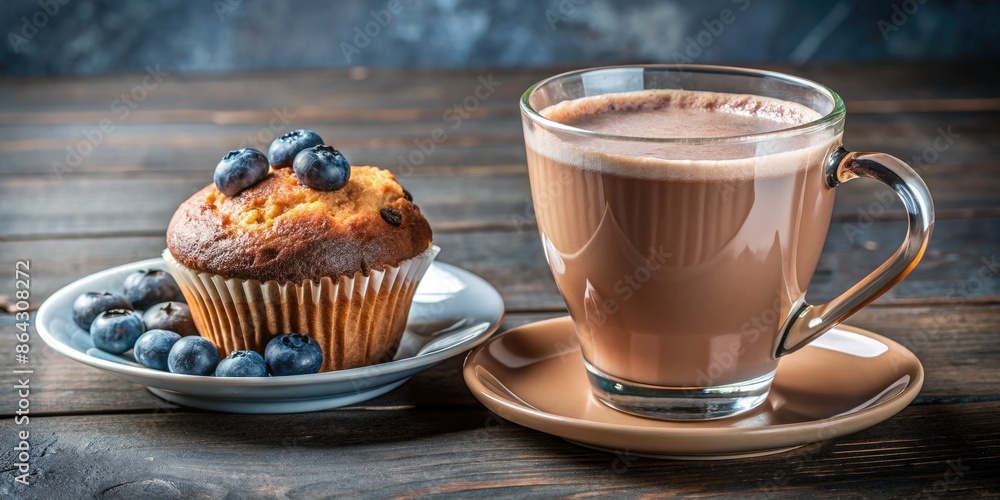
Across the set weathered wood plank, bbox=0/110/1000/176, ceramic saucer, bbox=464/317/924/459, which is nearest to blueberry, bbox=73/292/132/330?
ceramic saucer, bbox=464/317/924/459

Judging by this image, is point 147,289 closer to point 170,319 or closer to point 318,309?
point 170,319

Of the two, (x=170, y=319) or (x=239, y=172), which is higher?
(x=239, y=172)

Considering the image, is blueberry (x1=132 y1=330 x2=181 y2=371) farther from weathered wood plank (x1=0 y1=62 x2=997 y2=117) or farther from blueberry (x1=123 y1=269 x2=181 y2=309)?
weathered wood plank (x1=0 y1=62 x2=997 y2=117)

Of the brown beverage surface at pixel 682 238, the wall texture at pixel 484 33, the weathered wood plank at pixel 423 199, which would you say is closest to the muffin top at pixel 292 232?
the brown beverage surface at pixel 682 238

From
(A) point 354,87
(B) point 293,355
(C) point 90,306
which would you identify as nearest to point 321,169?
(B) point 293,355

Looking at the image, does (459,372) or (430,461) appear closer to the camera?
(430,461)

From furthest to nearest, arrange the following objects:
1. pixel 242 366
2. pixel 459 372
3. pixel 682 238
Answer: pixel 459 372
pixel 242 366
pixel 682 238
